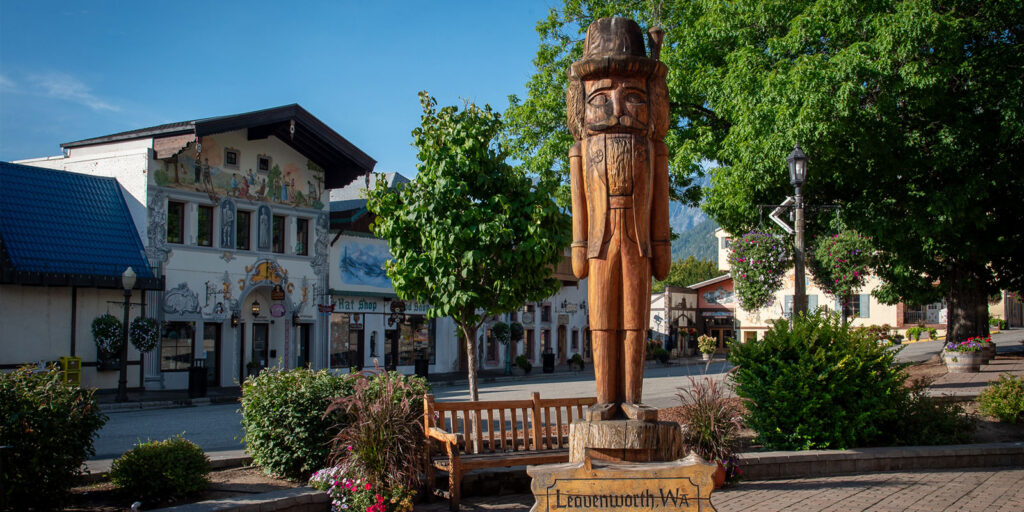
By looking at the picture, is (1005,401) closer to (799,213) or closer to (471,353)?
(799,213)

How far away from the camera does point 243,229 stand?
94.7 feet

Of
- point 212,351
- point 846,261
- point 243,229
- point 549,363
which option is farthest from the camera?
point 549,363

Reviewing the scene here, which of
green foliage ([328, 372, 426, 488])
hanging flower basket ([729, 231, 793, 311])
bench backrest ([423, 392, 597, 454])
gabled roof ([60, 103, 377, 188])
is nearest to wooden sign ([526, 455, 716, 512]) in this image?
green foliage ([328, 372, 426, 488])

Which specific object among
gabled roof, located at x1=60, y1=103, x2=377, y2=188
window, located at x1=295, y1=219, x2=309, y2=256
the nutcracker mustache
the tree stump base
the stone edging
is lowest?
the stone edging

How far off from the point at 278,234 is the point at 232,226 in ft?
7.70

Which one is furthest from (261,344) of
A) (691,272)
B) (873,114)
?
(691,272)

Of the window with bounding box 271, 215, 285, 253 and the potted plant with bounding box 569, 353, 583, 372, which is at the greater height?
the window with bounding box 271, 215, 285, 253

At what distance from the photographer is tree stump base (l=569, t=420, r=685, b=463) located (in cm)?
601

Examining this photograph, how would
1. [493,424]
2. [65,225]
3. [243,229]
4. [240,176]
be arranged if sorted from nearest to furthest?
[493,424], [65,225], [240,176], [243,229]

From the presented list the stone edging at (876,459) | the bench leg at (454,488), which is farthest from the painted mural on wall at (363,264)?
the bench leg at (454,488)

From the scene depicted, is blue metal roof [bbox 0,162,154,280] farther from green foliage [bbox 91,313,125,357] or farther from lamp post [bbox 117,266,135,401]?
lamp post [bbox 117,266,135,401]

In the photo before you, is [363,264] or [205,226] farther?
[363,264]

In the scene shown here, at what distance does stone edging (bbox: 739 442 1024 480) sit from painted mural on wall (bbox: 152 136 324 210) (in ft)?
69.8

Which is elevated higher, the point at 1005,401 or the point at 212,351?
the point at 212,351
